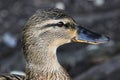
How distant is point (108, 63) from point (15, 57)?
115cm

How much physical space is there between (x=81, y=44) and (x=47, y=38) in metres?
Answer: 2.74

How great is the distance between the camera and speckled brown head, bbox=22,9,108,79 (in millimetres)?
3996

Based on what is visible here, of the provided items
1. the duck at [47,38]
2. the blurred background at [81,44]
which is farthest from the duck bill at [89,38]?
the blurred background at [81,44]

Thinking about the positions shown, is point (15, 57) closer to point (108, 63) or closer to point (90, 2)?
point (108, 63)

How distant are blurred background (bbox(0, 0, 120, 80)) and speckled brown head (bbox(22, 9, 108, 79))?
151cm

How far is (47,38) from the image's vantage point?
4078 millimetres

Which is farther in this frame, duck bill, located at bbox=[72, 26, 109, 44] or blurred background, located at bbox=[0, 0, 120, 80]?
blurred background, located at bbox=[0, 0, 120, 80]

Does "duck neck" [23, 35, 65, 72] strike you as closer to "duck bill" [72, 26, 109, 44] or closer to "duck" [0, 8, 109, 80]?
"duck" [0, 8, 109, 80]

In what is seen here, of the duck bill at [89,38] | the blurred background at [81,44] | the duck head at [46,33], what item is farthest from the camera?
the blurred background at [81,44]

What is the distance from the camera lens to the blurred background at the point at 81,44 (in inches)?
231

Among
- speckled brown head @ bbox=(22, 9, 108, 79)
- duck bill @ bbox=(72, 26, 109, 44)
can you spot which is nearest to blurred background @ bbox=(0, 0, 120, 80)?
duck bill @ bbox=(72, 26, 109, 44)

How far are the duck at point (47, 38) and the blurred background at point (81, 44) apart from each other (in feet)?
4.73

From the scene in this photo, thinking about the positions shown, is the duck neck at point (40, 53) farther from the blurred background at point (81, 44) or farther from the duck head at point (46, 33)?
the blurred background at point (81, 44)

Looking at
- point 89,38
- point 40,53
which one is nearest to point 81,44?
point 89,38
